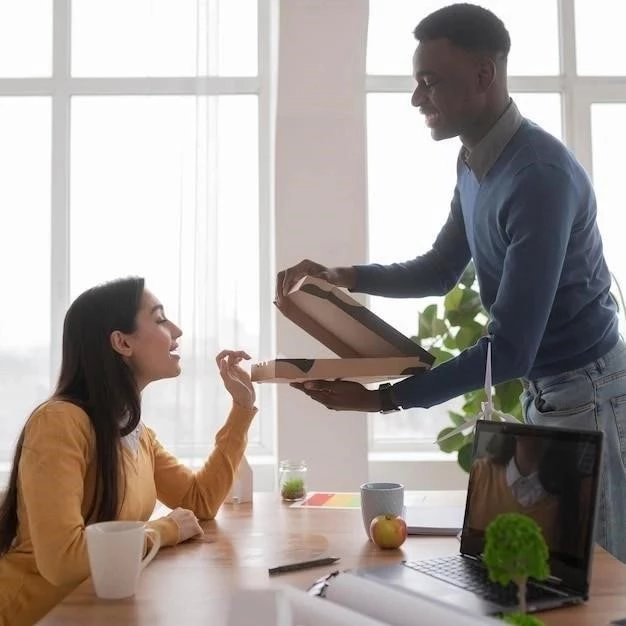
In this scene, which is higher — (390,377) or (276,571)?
(390,377)

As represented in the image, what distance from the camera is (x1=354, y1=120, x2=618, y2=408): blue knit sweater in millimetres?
1502

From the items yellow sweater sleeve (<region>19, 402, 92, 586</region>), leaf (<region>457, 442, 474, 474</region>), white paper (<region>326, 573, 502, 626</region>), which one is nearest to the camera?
white paper (<region>326, 573, 502, 626</region>)

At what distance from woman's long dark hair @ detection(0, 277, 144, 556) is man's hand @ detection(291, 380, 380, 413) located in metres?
0.43

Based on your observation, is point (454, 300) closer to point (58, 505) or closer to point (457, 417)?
point (457, 417)

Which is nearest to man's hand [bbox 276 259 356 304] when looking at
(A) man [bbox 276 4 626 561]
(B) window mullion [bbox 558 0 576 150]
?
(A) man [bbox 276 4 626 561]

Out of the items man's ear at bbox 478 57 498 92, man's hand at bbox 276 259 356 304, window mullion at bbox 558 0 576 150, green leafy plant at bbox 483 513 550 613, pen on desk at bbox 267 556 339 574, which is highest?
window mullion at bbox 558 0 576 150

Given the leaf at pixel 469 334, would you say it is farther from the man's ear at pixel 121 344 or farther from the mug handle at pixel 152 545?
the mug handle at pixel 152 545

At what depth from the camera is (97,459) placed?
163 centimetres

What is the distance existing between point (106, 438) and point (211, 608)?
24.1 inches

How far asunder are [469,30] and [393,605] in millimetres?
1337

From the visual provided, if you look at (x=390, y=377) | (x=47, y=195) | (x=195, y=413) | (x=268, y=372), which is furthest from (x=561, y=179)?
(x=47, y=195)

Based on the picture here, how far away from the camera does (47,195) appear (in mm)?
3953

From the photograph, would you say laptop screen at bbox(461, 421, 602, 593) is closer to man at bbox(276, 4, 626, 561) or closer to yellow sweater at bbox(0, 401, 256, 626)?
man at bbox(276, 4, 626, 561)

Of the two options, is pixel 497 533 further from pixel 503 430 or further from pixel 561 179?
pixel 561 179
